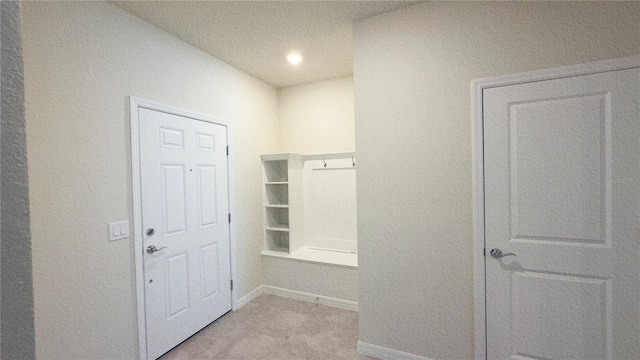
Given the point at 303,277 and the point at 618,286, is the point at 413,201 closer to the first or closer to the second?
the point at 618,286

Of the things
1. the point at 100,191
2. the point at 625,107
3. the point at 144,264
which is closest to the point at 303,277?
the point at 144,264

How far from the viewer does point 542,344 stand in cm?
170

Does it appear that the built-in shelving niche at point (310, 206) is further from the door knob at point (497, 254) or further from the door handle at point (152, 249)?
the door knob at point (497, 254)

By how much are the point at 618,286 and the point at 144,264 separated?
3.00m

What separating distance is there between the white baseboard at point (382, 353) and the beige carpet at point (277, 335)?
47 mm

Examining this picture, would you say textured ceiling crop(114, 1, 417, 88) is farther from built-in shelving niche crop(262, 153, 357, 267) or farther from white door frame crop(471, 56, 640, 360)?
built-in shelving niche crop(262, 153, 357, 267)

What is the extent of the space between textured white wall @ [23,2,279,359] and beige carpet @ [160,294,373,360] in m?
0.57

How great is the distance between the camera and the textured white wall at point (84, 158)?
1548 mm

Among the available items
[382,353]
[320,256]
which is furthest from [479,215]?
[320,256]

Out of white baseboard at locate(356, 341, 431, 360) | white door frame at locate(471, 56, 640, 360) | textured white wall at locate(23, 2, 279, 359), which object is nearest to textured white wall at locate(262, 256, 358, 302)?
white baseboard at locate(356, 341, 431, 360)

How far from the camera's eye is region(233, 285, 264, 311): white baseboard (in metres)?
2.96

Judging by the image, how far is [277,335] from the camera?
8.10ft

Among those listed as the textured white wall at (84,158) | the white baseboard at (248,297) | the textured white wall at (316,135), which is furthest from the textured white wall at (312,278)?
the textured white wall at (84,158)

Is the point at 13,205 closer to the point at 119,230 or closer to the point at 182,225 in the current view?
the point at 119,230
